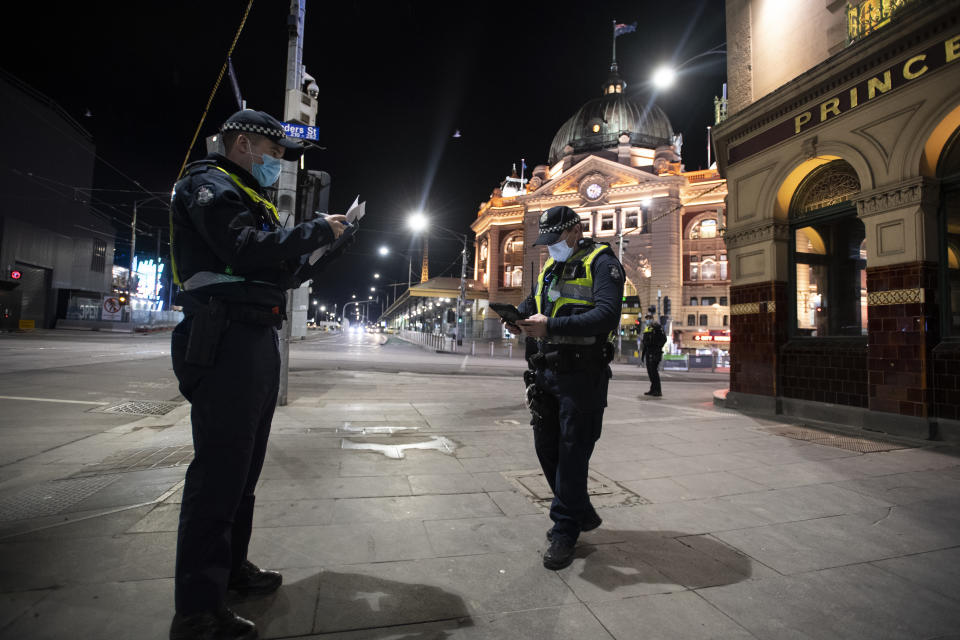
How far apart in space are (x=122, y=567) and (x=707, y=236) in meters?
45.3

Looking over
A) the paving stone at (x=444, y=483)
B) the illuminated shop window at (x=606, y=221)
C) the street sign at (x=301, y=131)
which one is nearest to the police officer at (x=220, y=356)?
the paving stone at (x=444, y=483)

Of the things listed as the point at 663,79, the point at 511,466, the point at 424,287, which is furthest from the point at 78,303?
the point at 511,466

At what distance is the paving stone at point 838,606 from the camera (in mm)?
1987

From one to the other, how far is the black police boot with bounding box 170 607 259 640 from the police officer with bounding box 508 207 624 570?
4.61 ft

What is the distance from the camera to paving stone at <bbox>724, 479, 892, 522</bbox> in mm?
3316

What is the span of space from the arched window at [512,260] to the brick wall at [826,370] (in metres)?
43.4

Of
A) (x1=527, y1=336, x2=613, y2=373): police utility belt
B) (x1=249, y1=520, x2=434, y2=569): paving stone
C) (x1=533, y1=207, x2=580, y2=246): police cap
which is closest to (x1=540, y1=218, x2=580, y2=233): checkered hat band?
(x1=533, y1=207, x2=580, y2=246): police cap

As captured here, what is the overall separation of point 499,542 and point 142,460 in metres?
3.44

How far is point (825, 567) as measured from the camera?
2.54m

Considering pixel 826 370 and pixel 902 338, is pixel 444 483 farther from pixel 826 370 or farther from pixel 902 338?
pixel 826 370

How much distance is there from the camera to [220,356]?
1.92m

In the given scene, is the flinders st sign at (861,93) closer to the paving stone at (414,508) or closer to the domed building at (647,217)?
the paving stone at (414,508)

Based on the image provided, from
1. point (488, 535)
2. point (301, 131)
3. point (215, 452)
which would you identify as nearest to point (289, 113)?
point (301, 131)

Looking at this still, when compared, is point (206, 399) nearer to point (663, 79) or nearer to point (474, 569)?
point (474, 569)
